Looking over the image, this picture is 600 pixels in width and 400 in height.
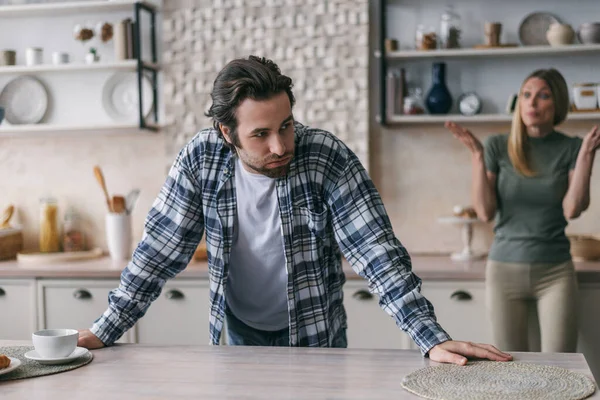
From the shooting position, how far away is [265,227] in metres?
2.02

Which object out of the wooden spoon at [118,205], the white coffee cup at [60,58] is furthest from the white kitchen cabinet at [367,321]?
the white coffee cup at [60,58]

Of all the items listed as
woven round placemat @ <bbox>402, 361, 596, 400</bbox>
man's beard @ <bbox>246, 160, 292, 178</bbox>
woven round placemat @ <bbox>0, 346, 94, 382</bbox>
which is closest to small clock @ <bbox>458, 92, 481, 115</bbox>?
man's beard @ <bbox>246, 160, 292, 178</bbox>

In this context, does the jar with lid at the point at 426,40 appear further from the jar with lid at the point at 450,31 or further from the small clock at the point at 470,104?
the small clock at the point at 470,104

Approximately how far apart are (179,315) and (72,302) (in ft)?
1.66

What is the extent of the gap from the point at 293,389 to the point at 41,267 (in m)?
2.23

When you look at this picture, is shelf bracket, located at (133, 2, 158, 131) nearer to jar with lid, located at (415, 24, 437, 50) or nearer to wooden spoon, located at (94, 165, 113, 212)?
wooden spoon, located at (94, 165, 113, 212)

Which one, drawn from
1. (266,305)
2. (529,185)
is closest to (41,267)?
(266,305)

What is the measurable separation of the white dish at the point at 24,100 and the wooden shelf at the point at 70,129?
2.7 inches

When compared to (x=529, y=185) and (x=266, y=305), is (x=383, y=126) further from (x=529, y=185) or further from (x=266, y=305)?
(x=266, y=305)

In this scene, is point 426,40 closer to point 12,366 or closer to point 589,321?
point 589,321

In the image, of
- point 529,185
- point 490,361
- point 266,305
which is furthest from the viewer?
point 529,185

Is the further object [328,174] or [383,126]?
[383,126]

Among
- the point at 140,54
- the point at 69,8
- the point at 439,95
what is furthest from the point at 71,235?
the point at 439,95

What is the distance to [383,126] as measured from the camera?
3604mm
